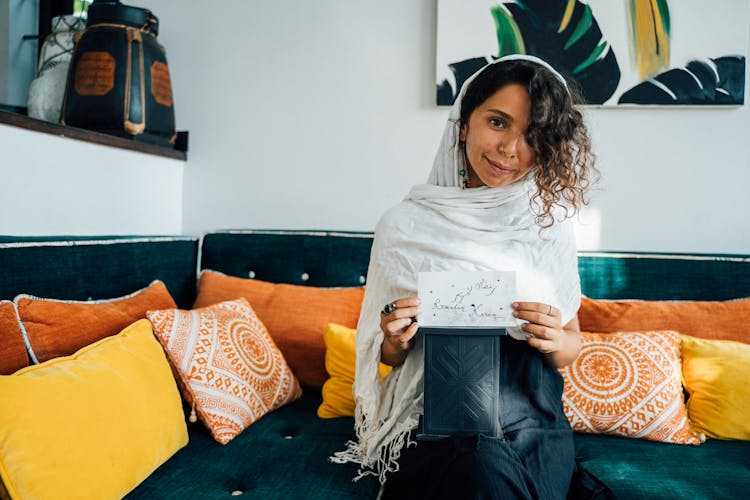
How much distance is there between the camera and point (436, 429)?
116 centimetres

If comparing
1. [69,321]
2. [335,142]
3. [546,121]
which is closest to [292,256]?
[335,142]

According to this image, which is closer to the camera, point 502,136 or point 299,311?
point 502,136

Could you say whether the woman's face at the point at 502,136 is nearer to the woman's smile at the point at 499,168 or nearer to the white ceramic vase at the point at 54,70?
the woman's smile at the point at 499,168

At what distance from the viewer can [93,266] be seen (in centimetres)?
162

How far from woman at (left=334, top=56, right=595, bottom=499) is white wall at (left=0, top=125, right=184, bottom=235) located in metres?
1.04

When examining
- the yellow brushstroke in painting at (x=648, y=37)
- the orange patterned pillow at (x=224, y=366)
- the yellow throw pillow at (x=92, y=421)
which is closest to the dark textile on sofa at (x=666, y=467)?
the orange patterned pillow at (x=224, y=366)

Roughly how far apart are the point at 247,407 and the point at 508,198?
0.87 m

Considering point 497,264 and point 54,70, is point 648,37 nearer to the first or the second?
point 497,264

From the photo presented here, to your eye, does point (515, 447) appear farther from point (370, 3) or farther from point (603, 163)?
point (370, 3)

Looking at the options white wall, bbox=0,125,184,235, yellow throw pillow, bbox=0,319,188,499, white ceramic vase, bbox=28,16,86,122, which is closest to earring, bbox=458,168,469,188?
yellow throw pillow, bbox=0,319,188,499

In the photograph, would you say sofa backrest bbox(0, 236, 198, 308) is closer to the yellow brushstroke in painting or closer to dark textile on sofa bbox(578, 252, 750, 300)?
dark textile on sofa bbox(578, 252, 750, 300)

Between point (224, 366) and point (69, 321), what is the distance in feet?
1.27

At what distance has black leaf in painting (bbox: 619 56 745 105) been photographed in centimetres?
200

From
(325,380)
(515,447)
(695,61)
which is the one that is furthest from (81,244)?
(695,61)
